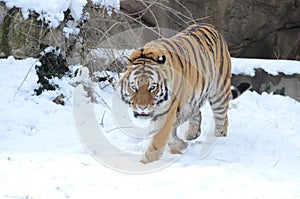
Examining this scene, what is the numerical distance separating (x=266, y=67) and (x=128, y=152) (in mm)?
3833

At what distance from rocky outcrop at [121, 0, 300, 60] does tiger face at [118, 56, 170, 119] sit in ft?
17.3

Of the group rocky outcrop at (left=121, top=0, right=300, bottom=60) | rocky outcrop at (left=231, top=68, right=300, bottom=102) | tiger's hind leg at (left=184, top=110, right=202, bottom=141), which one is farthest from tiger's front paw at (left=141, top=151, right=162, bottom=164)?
rocky outcrop at (left=121, top=0, right=300, bottom=60)

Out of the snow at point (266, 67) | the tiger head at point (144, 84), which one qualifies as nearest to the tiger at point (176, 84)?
the tiger head at point (144, 84)

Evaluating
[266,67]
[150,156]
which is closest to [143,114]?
[150,156]

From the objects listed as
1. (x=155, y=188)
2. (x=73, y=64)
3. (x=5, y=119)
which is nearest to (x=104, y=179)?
(x=155, y=188)

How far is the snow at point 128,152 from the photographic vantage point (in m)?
3.44

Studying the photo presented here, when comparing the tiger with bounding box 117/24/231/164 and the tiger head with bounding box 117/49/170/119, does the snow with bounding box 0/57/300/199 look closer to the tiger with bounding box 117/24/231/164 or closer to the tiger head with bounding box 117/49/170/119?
the tiger with bounding box 117/24/231/164

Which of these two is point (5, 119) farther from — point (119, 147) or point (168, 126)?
point (168, 126)

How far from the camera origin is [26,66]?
22.3 feet

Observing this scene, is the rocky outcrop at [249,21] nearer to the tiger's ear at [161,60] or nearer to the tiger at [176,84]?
the tiger at [176,84]

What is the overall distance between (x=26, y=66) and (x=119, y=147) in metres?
2.42

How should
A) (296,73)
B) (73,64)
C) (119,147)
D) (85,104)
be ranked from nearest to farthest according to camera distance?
(119,147) < (85,104) < (73,64) < (296,73)

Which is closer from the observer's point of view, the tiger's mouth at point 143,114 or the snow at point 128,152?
the snow at point 128,152

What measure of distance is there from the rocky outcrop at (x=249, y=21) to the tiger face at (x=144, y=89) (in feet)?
17.3
